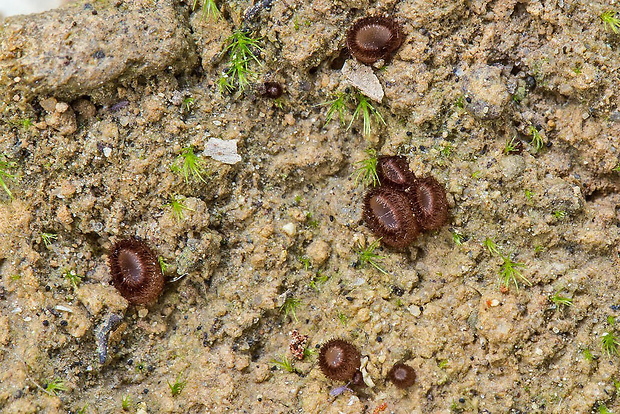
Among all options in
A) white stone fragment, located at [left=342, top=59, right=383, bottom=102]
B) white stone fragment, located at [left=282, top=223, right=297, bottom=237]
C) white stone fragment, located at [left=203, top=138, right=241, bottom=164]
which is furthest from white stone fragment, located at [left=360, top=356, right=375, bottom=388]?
white stone fragment, located at [left=342, top=59, right=383, bottom=102]

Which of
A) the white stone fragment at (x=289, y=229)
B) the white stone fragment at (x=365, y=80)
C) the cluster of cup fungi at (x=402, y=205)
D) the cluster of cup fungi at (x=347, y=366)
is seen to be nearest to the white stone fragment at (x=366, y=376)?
the cluster of cup fungi at (x=347, y=366)

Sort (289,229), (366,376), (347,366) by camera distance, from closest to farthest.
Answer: (347,366), (366,376), (289,229)

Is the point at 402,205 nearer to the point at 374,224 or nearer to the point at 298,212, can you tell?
the point at 374,224

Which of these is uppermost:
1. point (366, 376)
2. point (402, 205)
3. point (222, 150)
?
point (222, 150)

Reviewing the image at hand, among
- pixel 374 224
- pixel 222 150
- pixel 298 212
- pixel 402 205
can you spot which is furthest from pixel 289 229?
pixel 402 205

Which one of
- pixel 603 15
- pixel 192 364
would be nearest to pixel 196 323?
pixel 192 364

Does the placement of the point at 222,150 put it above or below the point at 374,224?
above

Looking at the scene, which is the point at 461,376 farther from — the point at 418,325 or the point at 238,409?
the point at 238,409

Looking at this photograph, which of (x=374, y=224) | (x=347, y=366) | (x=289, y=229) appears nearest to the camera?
→ (x=347, y=366)
